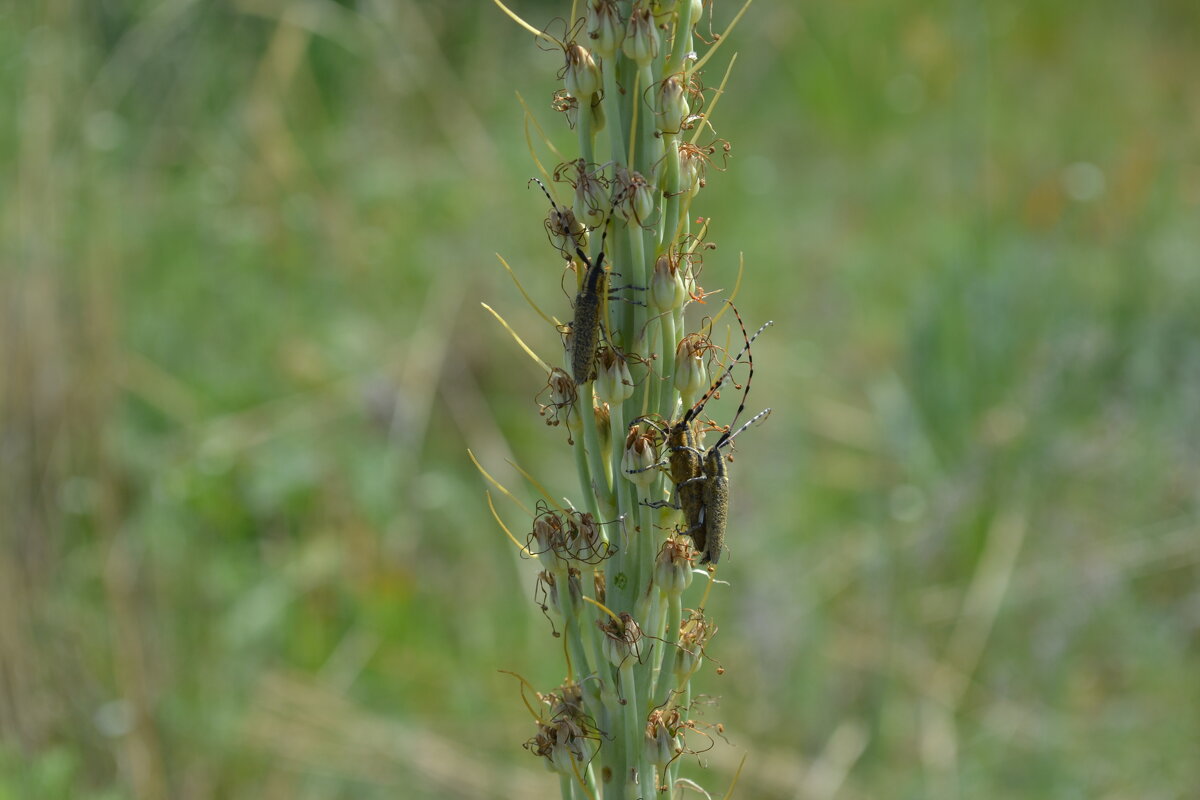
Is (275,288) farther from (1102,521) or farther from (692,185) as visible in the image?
(692,185)

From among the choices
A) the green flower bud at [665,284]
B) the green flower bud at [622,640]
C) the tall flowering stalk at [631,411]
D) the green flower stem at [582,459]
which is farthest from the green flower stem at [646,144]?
the green flower bud at [622,640]

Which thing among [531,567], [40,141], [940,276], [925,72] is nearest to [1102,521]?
[940,276]

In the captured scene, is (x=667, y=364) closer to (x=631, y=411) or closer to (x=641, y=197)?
(x=631, y=411)

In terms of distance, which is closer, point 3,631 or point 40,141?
point 3,631

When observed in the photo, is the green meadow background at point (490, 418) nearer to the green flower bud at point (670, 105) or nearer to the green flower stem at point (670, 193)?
the green flower stem at point (670, 193)

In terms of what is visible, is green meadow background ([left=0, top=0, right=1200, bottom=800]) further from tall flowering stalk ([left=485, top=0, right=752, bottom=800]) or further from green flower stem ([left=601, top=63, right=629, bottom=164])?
green flower stem ([left=601, top=63, right=629, bottom=164])

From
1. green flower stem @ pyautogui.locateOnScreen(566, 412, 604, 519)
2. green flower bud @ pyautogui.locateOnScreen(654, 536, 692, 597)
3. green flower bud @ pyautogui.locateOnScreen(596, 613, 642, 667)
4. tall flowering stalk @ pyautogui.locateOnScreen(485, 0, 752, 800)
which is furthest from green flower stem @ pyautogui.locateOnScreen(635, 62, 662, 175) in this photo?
green flower bud @ pyautogui.locateOnScreen(596, 613, 642, 667)
